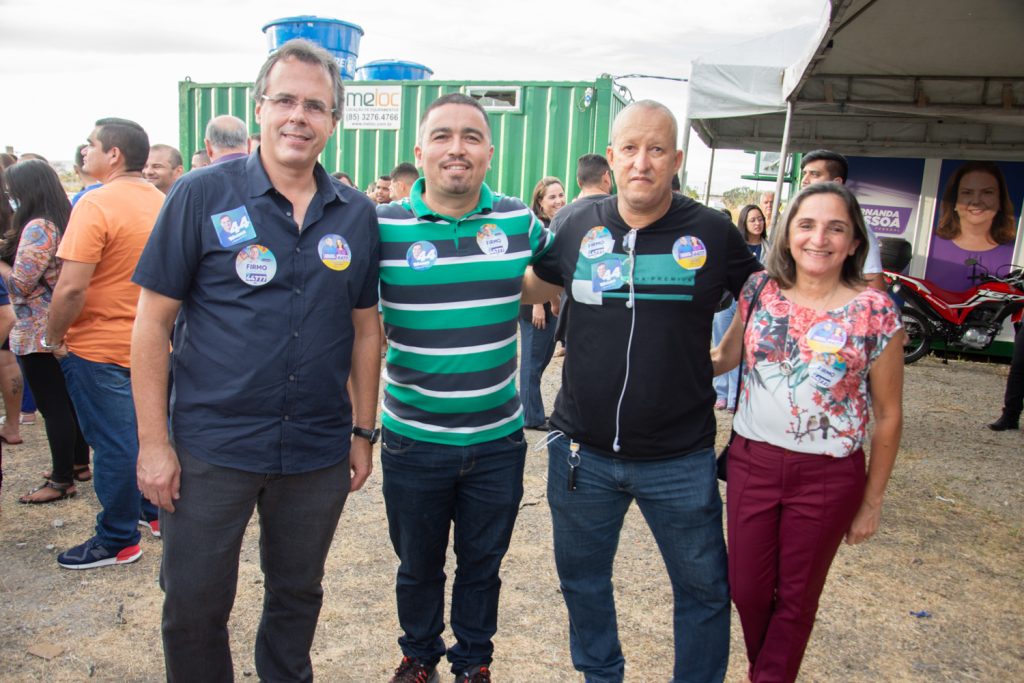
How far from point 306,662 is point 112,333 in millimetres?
1917

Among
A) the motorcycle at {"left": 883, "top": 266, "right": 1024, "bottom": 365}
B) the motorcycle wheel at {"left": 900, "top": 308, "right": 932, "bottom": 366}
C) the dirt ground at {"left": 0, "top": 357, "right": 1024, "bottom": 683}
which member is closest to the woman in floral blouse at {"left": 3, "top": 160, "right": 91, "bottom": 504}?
the dirt ground at {"left": 0, "top": 357, "right": 1024, "bottom": 683}

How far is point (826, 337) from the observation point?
7.12 feet

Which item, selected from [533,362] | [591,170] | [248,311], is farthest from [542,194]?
[248,311]

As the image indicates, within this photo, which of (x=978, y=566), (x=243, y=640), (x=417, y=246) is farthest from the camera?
(x=978, y=566)

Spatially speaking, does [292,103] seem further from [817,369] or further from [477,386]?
[817,369]

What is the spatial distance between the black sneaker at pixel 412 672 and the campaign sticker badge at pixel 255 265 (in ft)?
4.83

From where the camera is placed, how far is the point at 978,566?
3.79 m

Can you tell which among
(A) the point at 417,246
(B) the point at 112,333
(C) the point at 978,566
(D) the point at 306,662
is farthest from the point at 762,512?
(B) the point at 112,333

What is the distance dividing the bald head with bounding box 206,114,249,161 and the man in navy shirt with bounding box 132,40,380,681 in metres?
2.19

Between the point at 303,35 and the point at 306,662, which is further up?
the point at 303,35

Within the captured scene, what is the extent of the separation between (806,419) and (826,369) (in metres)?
0.16

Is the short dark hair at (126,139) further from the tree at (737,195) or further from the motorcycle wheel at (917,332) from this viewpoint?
the tree at (737,195)

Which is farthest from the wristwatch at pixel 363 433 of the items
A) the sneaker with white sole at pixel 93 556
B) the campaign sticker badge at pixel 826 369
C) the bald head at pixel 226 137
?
the bald head at pixel 226 137

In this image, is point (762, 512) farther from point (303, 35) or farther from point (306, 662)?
point (303, 35)
